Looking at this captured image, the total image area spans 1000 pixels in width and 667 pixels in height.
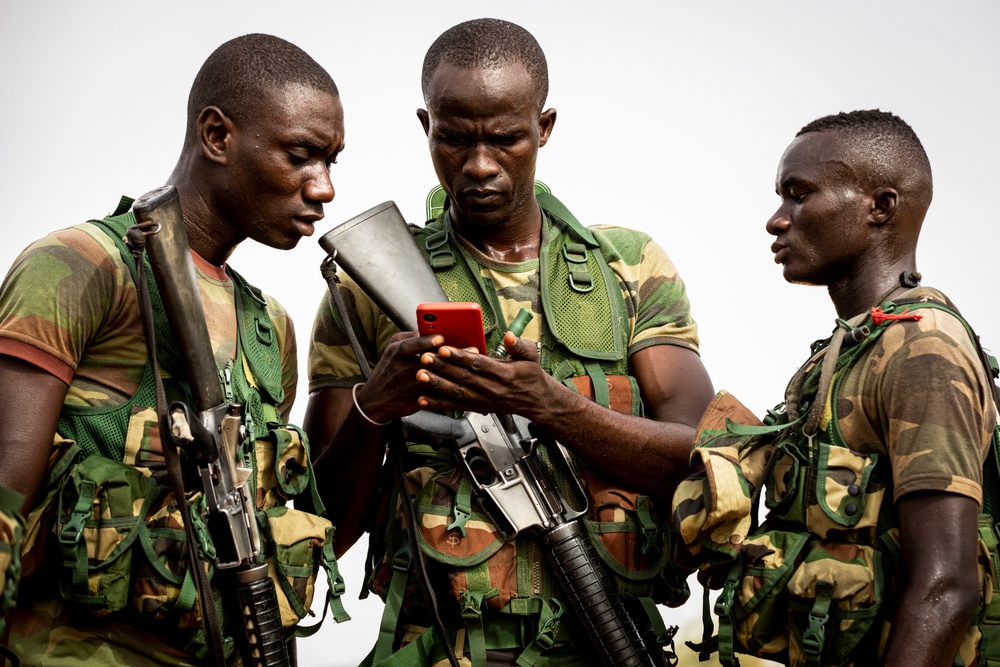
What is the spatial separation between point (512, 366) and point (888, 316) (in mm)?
1024

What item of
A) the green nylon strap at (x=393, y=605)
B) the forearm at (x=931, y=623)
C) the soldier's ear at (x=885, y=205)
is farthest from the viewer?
the green nylon strap at (x=393, y=605)

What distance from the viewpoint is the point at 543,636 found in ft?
11.1

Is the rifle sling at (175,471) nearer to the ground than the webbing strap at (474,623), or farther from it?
farther from it

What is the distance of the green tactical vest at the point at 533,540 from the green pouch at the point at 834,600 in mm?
556

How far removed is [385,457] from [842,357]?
149 centimetres

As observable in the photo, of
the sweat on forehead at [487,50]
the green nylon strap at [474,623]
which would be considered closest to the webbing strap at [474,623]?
the green nylon strap at [474,623]

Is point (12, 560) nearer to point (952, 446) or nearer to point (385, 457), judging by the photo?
point (385, 457)

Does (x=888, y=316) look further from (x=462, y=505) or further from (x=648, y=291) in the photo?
(x=462, y=505)

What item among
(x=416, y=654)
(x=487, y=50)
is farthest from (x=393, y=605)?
(x=487, y=50)

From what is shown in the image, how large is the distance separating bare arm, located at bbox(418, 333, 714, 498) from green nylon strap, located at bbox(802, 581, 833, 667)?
647 millimetres

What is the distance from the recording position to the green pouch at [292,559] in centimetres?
325

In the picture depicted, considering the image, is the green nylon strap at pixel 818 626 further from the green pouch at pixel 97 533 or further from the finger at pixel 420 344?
the green pouch at pixel 97 533

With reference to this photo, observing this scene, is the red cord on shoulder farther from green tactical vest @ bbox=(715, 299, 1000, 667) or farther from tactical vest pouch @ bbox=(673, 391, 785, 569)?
tactical vest pouch @ bbox=(673, 391, 785, 569)

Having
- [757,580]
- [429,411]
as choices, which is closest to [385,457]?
[429,411]
